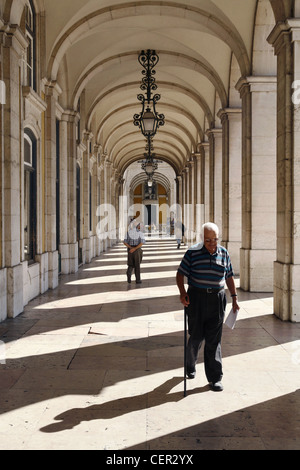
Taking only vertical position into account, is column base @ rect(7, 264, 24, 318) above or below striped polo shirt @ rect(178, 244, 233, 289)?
below

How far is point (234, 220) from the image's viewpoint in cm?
1398

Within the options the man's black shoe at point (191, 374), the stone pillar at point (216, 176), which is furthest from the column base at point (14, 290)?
the stone pillar at point (216, 176)

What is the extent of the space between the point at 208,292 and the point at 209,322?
30cm

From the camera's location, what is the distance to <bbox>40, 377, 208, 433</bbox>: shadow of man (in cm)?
383

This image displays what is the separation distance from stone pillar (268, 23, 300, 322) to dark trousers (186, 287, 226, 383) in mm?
3459

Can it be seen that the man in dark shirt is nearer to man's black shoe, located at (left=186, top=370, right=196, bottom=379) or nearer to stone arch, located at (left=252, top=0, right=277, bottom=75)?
stone arch, located at (left=252, top=0, right=277, bottom=75)

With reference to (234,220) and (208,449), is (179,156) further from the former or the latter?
(208,449)

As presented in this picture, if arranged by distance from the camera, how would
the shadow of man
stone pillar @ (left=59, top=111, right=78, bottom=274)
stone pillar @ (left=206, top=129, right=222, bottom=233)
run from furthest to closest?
stone pillar @ (left=206, top=129, right=222, bottom=233) < stone pillar @ (left=59, top=111, right=78, bottom=274) < the shadow of man

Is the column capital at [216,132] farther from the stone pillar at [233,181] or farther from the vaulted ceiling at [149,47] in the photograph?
the stone pillar at [233,181]

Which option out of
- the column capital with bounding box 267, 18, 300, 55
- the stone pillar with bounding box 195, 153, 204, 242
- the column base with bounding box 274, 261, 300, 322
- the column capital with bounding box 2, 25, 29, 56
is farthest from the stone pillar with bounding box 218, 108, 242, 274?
the column capital with bounding box 2, 25, 29, 56

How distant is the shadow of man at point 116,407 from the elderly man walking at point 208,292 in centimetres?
35

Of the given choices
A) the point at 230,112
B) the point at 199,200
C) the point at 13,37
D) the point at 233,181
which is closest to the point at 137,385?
the point at 13,37

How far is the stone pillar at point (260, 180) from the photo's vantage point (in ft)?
35.4

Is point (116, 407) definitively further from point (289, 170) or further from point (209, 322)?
point (289, 170)
